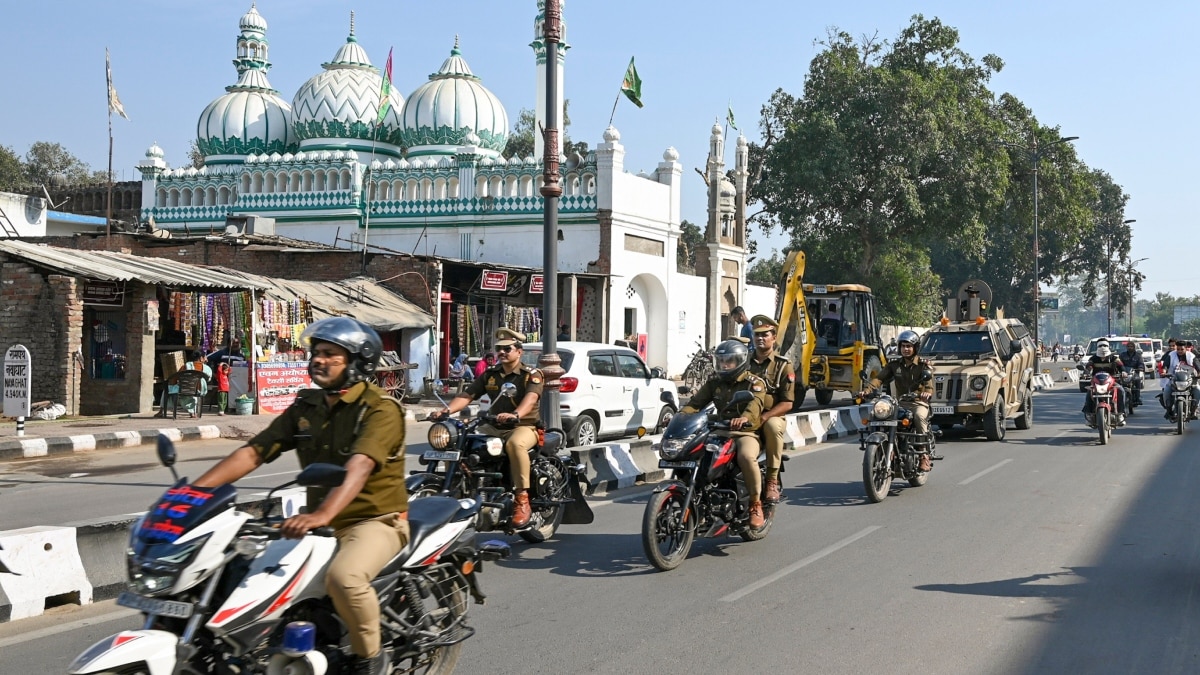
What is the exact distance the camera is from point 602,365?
52.2ft

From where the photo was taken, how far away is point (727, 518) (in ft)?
26.6

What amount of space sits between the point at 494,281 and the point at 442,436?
20.0 m

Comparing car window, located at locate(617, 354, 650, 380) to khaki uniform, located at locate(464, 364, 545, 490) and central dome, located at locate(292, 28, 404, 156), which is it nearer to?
khaki uniform, located at locate(464, 364, 545, 490)

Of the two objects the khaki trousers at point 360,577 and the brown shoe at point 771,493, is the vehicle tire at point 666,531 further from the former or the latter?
the khaki trousers at point 360,577

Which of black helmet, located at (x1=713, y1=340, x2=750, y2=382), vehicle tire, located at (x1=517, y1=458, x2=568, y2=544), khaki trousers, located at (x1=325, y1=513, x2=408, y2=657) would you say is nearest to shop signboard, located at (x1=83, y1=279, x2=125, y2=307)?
vehicle tire, located at (x1=517, y1=458, x2=568, y2=544)

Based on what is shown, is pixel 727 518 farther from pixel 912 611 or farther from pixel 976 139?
pixel 976 139

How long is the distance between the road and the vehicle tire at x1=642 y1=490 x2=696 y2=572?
0.12 m

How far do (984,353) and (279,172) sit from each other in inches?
927

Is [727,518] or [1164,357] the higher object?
[1164,357]

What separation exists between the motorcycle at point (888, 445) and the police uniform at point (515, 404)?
402cm

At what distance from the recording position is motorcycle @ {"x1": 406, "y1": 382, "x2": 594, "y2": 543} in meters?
7.88

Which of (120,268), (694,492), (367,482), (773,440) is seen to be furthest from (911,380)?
(120,268)

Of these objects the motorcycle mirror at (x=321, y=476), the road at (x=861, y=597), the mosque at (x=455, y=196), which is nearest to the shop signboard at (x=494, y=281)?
the mosque at (x=455, y=196)

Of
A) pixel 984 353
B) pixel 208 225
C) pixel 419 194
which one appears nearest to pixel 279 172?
pixel 208 225
